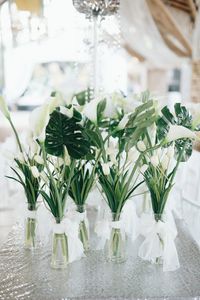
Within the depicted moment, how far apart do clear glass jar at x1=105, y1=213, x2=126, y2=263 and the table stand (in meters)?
0.02

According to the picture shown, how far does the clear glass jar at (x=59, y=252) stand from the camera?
1069mm

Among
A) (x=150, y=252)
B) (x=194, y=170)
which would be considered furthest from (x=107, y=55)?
(x=150, y=252)

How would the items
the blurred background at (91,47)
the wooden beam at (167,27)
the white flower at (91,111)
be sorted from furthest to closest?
the wooden beam at (167,27) < the blurred background at (91,47) < the white flower at (91,111)

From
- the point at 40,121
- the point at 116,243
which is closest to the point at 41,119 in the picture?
the point at 40,121

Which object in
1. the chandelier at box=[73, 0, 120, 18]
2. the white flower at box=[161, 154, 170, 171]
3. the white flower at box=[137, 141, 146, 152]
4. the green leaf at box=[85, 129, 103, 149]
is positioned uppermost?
the chandelier at box=[73, 0, 120, 18]

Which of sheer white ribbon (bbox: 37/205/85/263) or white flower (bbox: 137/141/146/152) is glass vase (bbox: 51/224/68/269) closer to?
sheer white ribbon (bbox: 37/205/85/263)

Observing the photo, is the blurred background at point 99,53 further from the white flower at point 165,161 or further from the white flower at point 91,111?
the white flower at point 91,111

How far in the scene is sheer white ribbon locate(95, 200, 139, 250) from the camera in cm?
111

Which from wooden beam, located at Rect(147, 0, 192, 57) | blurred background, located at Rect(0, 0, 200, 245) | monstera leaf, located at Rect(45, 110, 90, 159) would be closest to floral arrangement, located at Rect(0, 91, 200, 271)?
monstera leaf, located at Rect(45, 110, 90, 159)

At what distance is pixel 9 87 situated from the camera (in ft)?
19.9

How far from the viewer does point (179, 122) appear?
3.79 ft

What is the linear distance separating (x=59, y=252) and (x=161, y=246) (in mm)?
325

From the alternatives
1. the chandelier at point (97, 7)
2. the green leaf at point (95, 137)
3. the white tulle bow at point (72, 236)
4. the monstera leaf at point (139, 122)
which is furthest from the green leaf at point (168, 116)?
the chandelier at point (97, 7)

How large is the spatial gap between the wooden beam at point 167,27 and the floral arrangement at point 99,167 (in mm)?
4084
